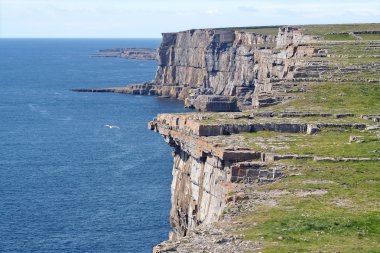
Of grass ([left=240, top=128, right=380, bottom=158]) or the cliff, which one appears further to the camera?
grass ([left=240, top=128, right=380, bottom=158])

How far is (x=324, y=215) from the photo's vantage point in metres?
33.4

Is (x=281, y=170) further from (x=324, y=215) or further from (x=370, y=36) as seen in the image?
(x=370, y=36)

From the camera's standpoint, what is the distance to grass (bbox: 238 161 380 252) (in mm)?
30344

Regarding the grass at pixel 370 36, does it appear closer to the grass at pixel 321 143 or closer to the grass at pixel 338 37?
the grass at pixel 338 37

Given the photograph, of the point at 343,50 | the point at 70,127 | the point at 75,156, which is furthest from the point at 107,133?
the point at 343,50

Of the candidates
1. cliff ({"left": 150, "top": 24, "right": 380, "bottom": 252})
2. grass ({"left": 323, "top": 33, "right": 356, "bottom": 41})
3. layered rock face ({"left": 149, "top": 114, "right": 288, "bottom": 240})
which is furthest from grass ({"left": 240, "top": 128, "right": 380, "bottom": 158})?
grass ({"left": 323, "top": 33, "right": 356, "bottom": 41})

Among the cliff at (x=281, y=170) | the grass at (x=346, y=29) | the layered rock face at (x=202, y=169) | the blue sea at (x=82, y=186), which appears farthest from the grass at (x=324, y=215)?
the grass at (x=346, y=29)

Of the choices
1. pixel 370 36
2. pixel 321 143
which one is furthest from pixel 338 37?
pixel 321 143

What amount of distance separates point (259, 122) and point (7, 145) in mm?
92886

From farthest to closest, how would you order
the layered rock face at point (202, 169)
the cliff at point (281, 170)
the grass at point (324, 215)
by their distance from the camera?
the layered rock face at point (202, 169), the cliff at point (281, 170), the grass at point (324, 215)

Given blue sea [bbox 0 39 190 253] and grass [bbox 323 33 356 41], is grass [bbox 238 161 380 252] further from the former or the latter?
grass [bbox 323 33 356 41]

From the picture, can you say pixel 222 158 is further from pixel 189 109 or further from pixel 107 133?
pixel 189 109

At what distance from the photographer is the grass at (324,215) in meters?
30.3

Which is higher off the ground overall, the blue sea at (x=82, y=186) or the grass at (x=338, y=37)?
the grass at (x=338, y=37)
